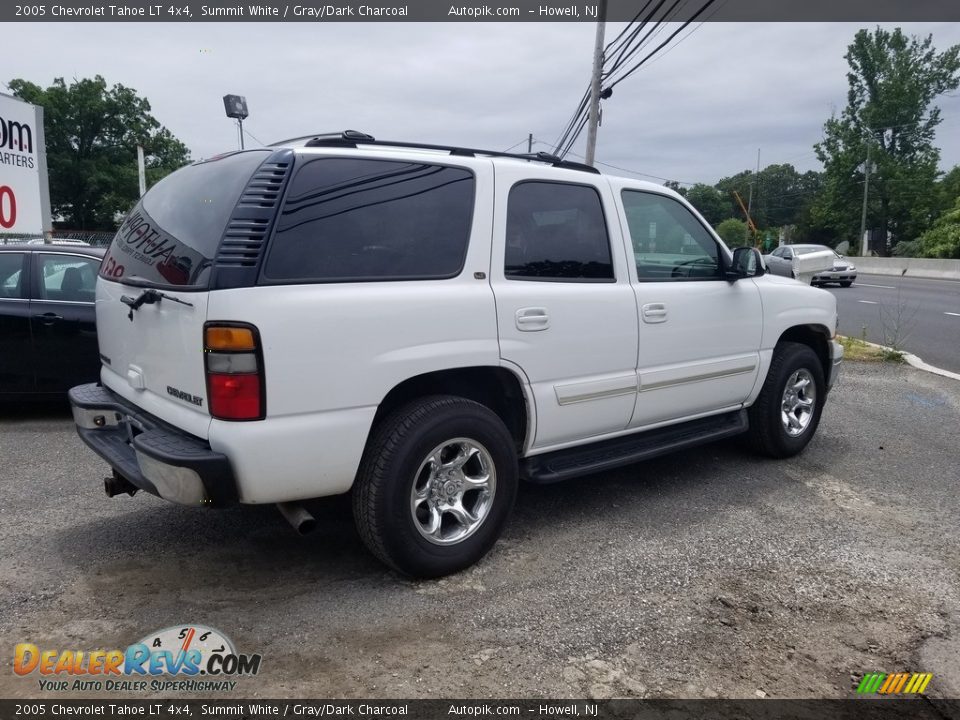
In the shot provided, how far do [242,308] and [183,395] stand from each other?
0.55 meters

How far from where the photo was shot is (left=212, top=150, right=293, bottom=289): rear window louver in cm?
296

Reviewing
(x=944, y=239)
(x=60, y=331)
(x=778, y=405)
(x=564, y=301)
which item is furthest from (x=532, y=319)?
(x=944, y=239)

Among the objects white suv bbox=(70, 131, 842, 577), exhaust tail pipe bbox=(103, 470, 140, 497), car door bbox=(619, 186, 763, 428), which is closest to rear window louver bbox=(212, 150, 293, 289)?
white suv bbox=(70, 131, 842, 577)

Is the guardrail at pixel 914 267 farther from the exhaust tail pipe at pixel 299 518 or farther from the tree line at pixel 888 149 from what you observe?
the exhaust tail pipe at pixel 299 518

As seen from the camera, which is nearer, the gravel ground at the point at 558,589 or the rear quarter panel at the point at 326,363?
the gravel ground at the point at 558,589

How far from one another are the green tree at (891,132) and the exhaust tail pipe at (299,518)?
2358 inches

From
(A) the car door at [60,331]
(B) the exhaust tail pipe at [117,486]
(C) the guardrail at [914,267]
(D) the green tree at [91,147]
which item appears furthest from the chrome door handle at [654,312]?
(D) the green tree at [91,147]

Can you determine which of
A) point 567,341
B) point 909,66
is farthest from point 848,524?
point 909,66

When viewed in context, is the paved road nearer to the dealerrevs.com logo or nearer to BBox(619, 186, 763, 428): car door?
BBox(619, 186, 763, 428): car door

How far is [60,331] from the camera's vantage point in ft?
20.2

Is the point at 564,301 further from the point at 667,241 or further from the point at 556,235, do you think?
the point at 667,241

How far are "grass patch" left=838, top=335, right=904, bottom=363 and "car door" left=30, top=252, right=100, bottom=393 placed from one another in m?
8.07

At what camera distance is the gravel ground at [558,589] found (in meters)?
2.83

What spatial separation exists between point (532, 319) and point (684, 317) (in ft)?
3.99
